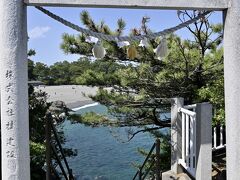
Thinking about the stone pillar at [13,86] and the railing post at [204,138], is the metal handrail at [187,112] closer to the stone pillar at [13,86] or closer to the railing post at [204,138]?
the railing post at [204,138]

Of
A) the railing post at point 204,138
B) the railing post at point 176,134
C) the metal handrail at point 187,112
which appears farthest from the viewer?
the railing post at point 176,134

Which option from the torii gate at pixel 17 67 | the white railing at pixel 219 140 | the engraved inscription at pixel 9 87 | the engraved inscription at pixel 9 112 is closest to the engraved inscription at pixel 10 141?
the torii gate at pixel 17 67

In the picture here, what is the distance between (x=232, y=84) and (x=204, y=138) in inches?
30.0

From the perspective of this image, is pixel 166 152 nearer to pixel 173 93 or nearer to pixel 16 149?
pixel 173 93

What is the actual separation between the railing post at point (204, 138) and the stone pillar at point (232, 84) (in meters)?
0.53

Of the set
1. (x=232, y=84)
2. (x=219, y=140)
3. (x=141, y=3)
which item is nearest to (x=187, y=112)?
(x=232, y=84)

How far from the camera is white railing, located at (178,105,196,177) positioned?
2967 mm

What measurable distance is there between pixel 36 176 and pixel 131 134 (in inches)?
94.4

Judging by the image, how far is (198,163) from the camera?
9.21ft

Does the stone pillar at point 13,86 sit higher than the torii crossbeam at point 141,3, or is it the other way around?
the torii crossbeam at point 141,3

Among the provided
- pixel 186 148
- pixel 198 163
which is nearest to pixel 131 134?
pixel 186 148

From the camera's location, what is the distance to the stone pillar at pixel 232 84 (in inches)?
82.5

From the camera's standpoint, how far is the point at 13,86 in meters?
1.93

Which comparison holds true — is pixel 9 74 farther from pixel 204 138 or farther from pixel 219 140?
pixel 219 140
